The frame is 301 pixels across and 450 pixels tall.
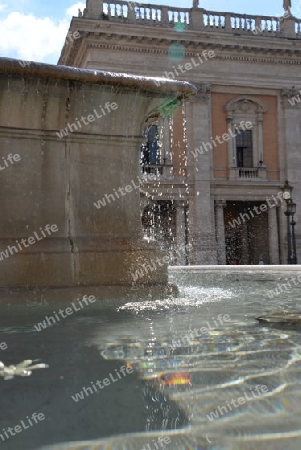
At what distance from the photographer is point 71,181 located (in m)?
4.43

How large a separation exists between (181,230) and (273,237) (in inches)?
173

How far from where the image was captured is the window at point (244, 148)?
23578 millimetres

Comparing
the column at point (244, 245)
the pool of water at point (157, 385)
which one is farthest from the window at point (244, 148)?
the pool of water at point (157, 385)

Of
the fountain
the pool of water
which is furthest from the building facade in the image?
the pool of water

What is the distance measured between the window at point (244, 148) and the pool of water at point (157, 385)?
21036 mm

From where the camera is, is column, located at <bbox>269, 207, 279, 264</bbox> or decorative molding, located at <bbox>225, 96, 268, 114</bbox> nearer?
column, located at <bbox>269, 207, 279, 264</bbox>

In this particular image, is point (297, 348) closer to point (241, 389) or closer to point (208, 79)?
point (241, 389)

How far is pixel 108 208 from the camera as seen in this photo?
4.51 meters

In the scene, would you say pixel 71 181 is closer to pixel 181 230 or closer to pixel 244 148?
pixel 181 230

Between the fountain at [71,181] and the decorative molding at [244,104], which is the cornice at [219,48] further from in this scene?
the fountain at [71,181]

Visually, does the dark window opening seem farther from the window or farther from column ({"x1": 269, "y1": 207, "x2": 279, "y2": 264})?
column ({"x1": 269, "y1": 207, "x2": 279, "y2": 264})

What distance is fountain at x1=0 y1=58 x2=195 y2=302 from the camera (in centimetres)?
411

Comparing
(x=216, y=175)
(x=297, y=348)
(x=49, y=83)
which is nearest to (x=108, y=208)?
(x=49, y=83)

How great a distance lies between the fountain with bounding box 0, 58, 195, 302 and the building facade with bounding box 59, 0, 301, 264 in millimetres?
16295
